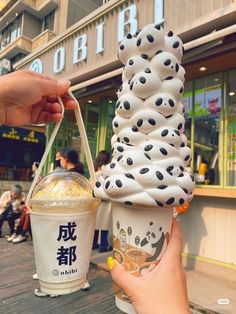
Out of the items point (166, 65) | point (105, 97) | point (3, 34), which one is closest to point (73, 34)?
point (105, 97)

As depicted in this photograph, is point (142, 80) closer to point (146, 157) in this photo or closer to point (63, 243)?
point (146, 157)

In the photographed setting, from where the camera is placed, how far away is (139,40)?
1.15 metres

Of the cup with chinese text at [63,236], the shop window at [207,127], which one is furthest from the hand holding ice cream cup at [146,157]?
the shop window at [207,127]

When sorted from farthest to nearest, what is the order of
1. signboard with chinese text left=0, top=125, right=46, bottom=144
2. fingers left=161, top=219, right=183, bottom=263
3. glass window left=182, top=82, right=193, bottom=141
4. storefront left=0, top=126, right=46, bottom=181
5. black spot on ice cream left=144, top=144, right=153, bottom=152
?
storefront left=0, top=126, right=46, bottom=181, signboard with chinese text left=0, top=125, right=46, bottom=144, glass window left=182, top=82, right=193, bottom=141, black spot on ice cream left=144, top=144, right=153, bottom=152, fingers left=161, top=219, right=183, bottom=263

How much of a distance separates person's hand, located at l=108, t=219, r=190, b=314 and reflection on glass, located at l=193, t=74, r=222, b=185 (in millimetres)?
3472

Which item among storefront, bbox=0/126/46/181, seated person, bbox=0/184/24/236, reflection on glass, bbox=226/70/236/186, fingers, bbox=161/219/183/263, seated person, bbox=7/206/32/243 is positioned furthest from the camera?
storefront, bbox=0/126/46/181

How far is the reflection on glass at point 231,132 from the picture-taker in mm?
4031

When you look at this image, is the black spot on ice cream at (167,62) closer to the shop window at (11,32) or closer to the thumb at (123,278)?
the thumb at (123,278)

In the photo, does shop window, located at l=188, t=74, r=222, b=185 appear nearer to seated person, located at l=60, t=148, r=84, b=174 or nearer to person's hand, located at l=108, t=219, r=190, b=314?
seated person, located at l=60, t=148, r=84, b=174

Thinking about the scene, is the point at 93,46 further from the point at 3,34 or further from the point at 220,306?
the point at 3,34

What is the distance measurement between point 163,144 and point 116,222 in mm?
377

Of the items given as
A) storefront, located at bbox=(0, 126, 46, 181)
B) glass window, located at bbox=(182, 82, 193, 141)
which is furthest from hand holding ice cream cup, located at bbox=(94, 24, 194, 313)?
storefront, located at bbox=(0, 126, 46, 181)

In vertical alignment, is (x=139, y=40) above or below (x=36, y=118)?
above

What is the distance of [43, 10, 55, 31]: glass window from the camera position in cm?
1609
